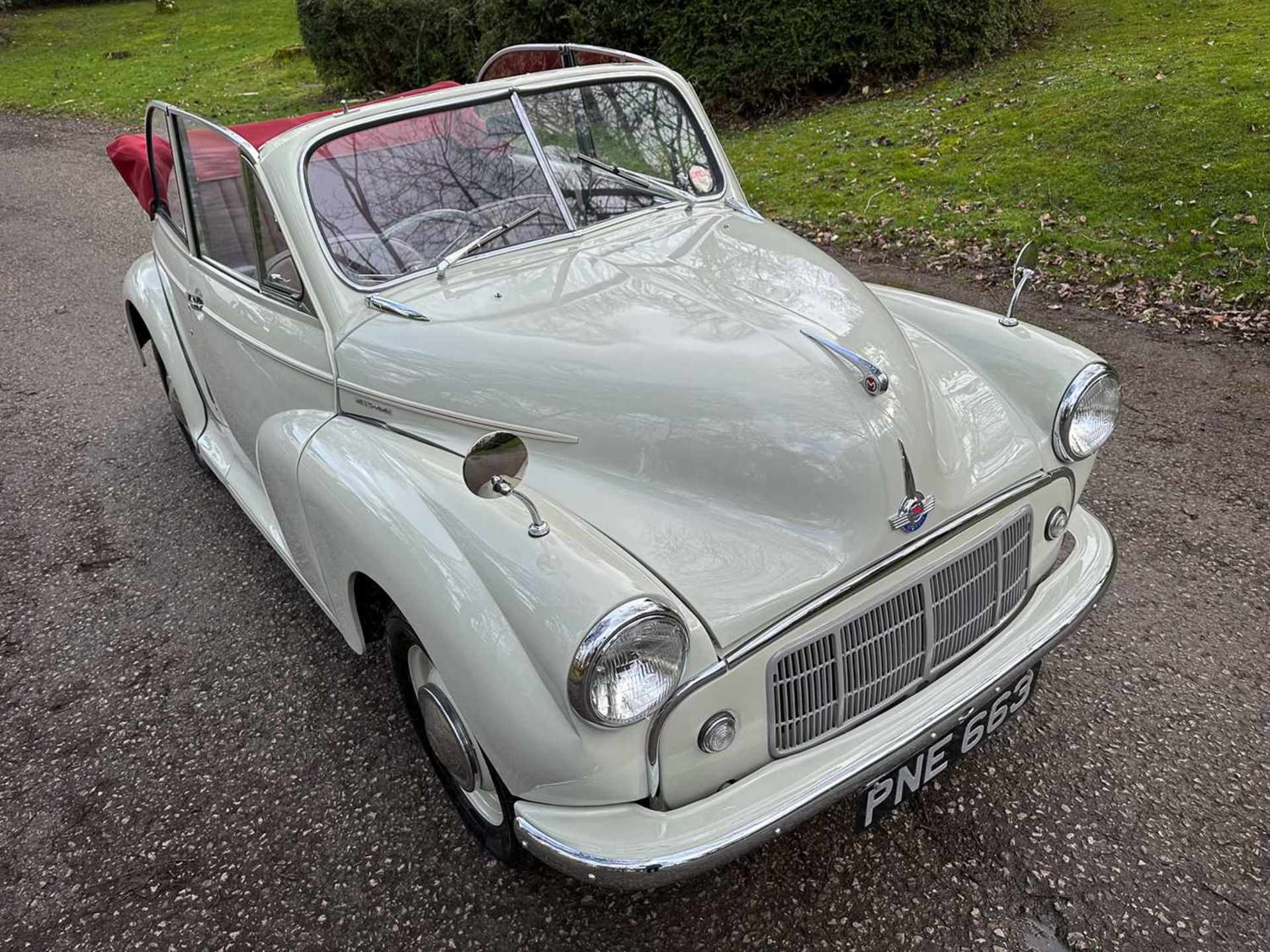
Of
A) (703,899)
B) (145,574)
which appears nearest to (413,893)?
(703,899)

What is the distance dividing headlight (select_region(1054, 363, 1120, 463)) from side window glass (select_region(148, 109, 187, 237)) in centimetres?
335

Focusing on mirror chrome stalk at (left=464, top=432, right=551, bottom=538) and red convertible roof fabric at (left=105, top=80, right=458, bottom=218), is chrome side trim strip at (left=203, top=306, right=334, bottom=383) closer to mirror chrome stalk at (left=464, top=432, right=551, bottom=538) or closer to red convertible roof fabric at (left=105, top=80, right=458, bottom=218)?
red convertible roof fabric at (left=105, top=80, right=458, bottom=218)

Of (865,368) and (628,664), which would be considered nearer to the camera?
(628,664)

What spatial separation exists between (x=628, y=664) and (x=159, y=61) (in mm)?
18354

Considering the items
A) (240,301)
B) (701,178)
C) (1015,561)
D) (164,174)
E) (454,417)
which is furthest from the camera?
(164,174)

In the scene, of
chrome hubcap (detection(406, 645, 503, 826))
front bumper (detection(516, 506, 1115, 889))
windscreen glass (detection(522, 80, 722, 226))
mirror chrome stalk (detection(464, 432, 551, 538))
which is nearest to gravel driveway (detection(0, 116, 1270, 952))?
chrome hubcap (detection(406, 645, 503, 826))

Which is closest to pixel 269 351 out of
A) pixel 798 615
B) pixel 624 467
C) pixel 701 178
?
pixel 624 467

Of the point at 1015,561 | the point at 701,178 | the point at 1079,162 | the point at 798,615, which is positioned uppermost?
the point at 701,178

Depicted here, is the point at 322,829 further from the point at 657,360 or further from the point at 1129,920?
the point at 1129,920

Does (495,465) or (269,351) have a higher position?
(495,465)

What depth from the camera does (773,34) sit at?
9.63m

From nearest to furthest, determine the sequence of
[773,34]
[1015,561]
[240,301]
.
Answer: [1015,561] → [240,301] → [773,34]

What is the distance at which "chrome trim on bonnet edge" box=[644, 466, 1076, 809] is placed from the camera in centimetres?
204

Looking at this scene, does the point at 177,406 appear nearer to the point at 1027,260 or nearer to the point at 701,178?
the point at 701,178
